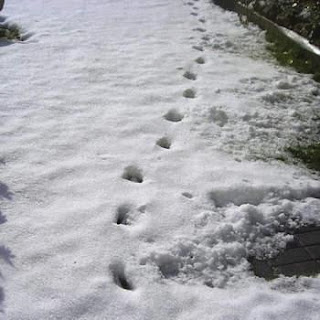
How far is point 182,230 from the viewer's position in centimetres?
292

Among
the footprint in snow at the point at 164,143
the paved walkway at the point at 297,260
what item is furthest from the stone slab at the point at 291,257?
the footprint in snow at the point at 164,143

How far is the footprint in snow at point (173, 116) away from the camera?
13.8 feet

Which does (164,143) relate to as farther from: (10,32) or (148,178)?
(10,32)

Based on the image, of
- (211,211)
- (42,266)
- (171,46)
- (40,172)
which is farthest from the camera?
(171,46)

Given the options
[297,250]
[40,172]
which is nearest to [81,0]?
[40,172]

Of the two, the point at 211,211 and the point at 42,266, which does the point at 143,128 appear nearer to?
the point at 211,211

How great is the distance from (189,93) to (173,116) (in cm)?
53

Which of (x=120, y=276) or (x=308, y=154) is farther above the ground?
(x=308, y=154)

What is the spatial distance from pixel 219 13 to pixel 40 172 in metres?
4.77

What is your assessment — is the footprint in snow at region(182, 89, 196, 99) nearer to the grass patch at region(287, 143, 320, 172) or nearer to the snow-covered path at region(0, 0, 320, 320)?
the snow-covered path at region(0, 0, 320, 320)

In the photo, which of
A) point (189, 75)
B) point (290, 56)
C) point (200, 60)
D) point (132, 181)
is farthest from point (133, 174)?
point (290, 56)

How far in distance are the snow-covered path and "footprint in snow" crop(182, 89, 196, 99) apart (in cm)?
2

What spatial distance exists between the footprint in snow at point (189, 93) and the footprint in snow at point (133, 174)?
1409 millimetres

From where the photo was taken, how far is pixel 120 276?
2627mm
